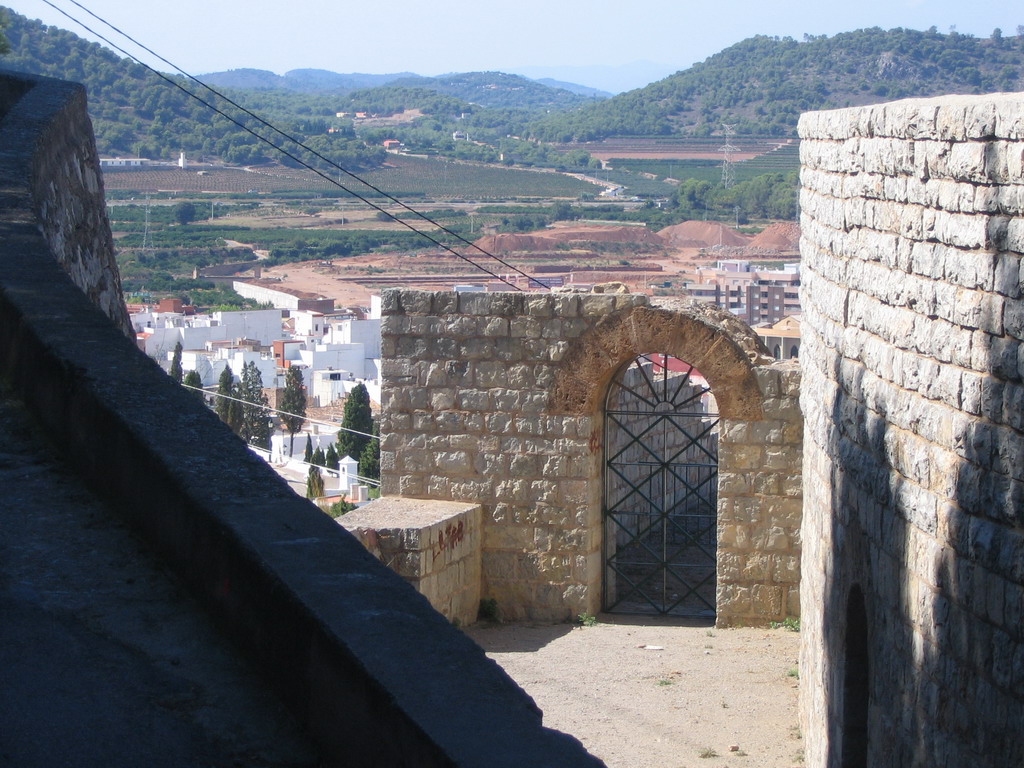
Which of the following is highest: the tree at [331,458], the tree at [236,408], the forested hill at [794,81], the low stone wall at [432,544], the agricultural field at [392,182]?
the forested hill at [794,81]

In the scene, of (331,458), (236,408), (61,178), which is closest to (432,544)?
(61,178)

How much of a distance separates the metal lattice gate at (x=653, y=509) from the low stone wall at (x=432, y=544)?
1.10 m

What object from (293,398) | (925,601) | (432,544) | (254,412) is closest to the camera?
(925,601)

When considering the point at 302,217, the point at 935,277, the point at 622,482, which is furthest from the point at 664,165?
the point at 935,277

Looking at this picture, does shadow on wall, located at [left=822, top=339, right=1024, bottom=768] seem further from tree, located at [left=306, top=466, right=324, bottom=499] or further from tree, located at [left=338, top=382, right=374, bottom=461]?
tree, located at [left=338, top=382, right=374, bottom=461]

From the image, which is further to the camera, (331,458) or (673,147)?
(673,147)

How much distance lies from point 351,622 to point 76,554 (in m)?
0.82

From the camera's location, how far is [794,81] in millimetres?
90438

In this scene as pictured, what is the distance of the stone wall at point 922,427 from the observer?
3531 mm

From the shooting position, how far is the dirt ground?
23.0ft

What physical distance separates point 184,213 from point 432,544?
73997mm

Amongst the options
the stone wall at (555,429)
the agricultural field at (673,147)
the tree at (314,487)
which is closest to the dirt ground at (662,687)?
the stone wall at (555,429)

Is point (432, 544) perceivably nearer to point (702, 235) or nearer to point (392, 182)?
point (702, 235)

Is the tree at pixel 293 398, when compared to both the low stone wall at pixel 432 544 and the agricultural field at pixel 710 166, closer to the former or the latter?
the low stone wall at pixel 432 544
